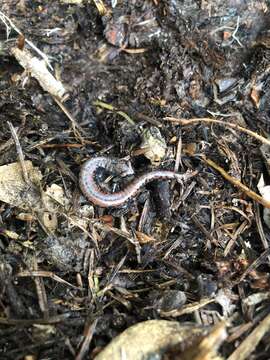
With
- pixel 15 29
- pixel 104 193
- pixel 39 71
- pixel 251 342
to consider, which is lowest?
pixel 251 342

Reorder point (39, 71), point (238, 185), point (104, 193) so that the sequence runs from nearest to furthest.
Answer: point (238, 185) → point (104, 193) → point (39, 71)

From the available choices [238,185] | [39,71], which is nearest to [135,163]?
[238,185]

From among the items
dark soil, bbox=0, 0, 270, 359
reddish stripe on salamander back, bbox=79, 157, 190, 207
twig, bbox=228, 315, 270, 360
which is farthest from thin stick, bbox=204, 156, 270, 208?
twig, bbox=228, 315, 270, 360

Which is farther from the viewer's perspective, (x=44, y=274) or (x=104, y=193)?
(x=104, y=193)

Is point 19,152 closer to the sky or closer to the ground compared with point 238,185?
closer to the sky

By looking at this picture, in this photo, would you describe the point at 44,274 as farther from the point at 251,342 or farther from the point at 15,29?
the point at 15,29

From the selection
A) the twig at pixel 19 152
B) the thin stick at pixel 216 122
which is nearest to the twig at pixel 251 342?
the thin stick at pixel 216 122

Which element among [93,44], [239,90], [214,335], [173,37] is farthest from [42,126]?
[214,335]

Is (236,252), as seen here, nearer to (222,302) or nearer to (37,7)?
(222,302)
